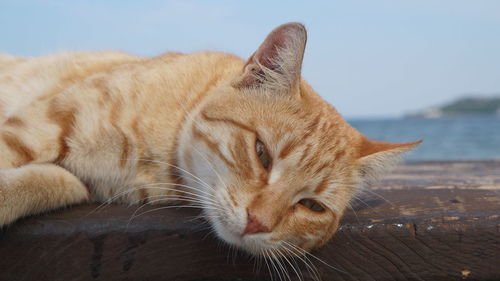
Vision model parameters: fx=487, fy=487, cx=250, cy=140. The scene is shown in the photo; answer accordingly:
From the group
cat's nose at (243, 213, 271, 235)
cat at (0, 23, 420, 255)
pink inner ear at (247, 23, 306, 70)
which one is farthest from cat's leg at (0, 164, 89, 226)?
pink inner ear at (247, 23, 306, 70)

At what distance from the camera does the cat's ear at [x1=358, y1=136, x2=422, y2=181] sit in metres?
2.33

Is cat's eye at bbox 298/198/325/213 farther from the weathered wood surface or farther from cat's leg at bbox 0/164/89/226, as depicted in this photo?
cat's leg at bbox 0/164/89/226

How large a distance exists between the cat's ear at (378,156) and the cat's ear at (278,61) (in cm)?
49

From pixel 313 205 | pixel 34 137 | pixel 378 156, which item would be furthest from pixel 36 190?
pixel 378 156

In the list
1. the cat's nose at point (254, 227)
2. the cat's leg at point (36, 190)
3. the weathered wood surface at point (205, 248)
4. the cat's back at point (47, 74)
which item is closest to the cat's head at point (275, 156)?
the cat's nose at point (254, 227)

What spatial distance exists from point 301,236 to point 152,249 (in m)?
0.59

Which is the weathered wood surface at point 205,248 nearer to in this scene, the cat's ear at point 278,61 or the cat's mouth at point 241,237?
the cat's mouth at point 241,237

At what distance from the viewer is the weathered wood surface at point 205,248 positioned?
1786 millimetres

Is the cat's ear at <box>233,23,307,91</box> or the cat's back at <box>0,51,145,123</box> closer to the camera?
the cat's ear at <box>233,23,307,91</box>

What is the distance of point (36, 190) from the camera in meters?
2.00

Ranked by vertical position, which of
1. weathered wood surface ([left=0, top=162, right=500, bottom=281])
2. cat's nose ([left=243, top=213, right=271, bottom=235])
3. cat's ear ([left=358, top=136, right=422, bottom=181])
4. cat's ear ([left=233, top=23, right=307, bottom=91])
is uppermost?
cat's ear ([left=233, top=23, right=307, bottom=91])

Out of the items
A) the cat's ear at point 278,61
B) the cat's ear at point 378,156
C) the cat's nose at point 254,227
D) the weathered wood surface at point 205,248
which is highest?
the cat's ear at point 278,61

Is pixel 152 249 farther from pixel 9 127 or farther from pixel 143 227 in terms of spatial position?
pixel 9 127

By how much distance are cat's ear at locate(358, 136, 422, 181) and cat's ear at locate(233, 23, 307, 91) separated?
0.49 metres
